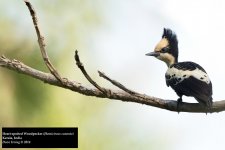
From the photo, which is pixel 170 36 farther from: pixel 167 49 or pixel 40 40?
pixel 40 40

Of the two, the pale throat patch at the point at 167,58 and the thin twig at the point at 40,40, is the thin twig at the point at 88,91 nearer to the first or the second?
the thin twig at the point at 40,40

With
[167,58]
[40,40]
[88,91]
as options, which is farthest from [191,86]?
[40,40]

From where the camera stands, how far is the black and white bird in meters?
1.74

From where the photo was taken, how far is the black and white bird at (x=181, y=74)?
68.5 inches

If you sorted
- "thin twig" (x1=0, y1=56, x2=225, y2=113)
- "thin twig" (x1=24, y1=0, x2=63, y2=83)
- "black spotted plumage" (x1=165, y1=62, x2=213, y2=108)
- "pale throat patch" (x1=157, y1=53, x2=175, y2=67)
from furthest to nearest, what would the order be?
"pale throat patch" (x1=157, y1=53, x2=175, y2=67)
"black spotted plumage" (x1=165, y1=62, x2=213, y2=108)
"thin twig" (x1=0, y1=56, x2=225, y2=113)
"thin twig" (x1=24, y1=0, x2=63, y2=83)

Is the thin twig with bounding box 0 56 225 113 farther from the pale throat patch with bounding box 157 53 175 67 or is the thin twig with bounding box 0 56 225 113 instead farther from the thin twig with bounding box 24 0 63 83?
the pale throat patch with bounding box 157 53 175 67

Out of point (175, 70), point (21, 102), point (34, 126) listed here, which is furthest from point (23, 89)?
point (175, 70)

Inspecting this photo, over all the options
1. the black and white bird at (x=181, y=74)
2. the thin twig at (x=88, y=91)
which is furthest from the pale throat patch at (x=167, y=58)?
the thin twig at (x=88, y=91)

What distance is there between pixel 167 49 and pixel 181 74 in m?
0.20

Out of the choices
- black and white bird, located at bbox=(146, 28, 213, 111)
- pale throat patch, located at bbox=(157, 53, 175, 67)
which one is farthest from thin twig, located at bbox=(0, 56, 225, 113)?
pale throat patch, located at bbox=(157, 53, 175, 67)

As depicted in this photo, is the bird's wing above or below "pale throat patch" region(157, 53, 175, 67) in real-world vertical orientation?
below

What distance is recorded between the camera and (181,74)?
6.18 ft

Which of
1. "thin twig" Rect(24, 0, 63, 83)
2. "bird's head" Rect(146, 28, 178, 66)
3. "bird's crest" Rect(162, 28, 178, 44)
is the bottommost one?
"thin twig" Rect(24, 0, 63, 83)

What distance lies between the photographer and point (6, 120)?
2.28 m
